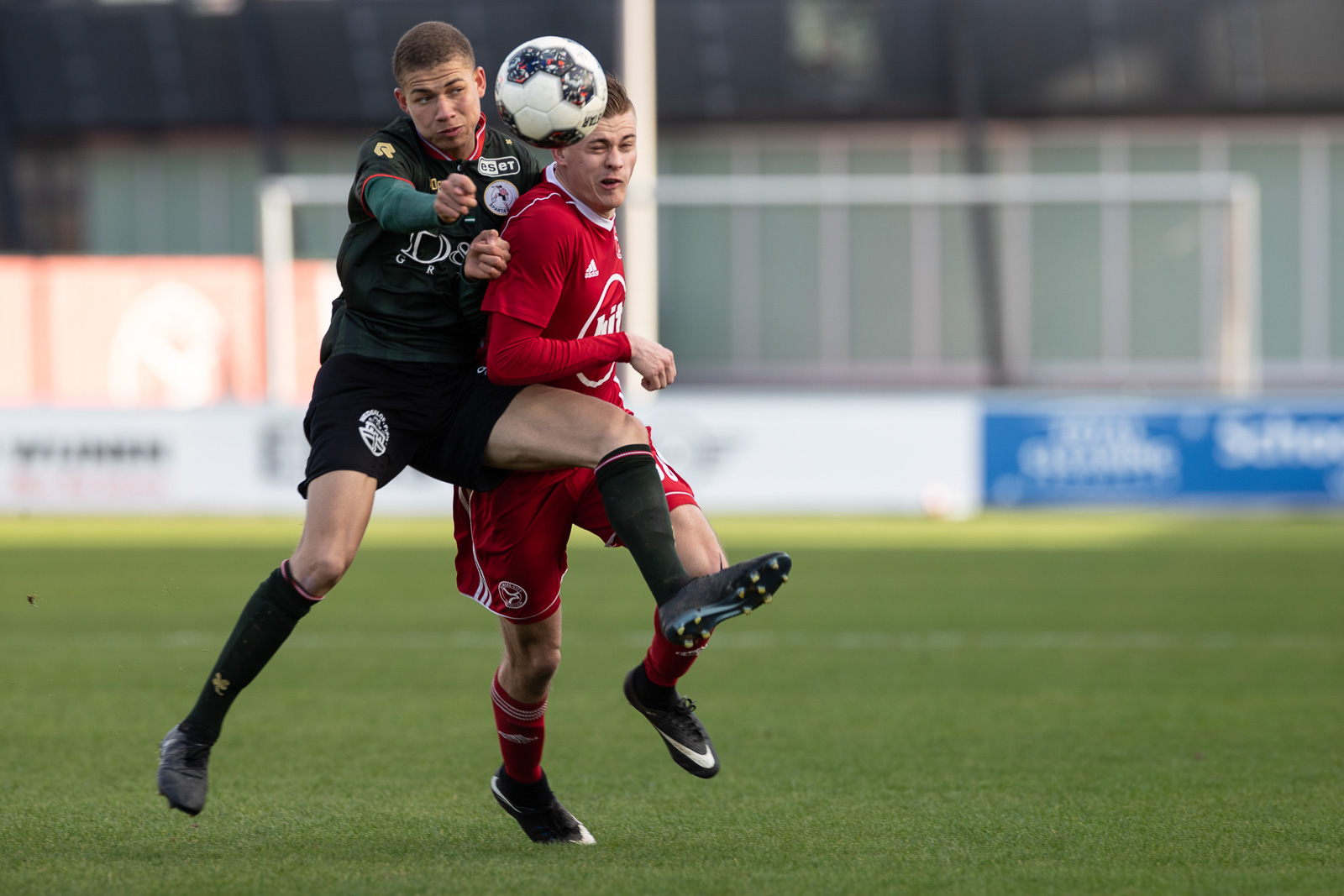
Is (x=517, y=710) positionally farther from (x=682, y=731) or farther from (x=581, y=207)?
(x=581, y=207)

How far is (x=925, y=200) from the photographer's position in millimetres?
19984

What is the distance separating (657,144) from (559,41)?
23.9 m

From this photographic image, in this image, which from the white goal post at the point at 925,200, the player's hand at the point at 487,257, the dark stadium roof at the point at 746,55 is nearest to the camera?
the player's hand at the point at 487,257

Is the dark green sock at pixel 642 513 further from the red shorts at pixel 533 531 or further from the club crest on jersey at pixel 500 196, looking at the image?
the club crest on jersey at pixel 500 196

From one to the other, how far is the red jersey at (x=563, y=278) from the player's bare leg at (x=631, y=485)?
0.13 metres

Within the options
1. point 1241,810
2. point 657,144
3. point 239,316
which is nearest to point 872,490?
point 1241,810

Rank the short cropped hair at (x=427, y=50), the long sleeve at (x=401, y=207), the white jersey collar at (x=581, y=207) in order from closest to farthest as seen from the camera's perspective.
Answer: the long sleeve at (x=401, y=207) → the short cropped hair at (x=427, y=50) → the white jersey collar at (x=581, y=207)

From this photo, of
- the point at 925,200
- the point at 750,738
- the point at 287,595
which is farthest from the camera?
the point at 925,200

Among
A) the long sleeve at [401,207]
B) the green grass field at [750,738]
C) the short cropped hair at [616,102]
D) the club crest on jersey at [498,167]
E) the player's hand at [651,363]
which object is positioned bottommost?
the green grass field at [750,738]

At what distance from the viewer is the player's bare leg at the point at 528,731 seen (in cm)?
427

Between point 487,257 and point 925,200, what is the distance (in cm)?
1681

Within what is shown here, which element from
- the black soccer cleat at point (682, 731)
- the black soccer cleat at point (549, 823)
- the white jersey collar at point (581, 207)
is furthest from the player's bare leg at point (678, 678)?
the white jersey collar at point (581, 207)

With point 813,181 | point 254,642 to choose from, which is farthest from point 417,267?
point 813,181

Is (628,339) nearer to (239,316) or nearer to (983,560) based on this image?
(983,560)
